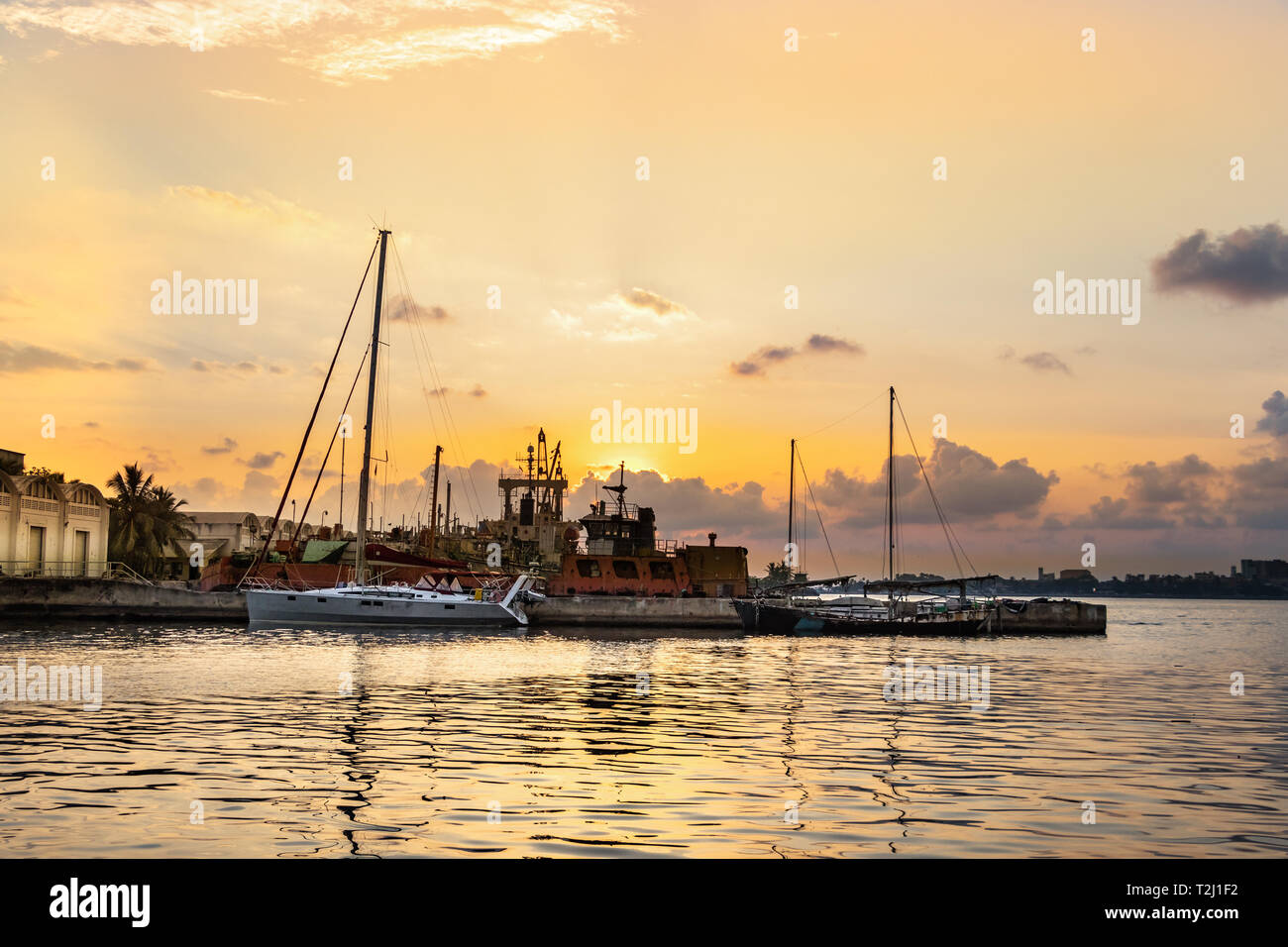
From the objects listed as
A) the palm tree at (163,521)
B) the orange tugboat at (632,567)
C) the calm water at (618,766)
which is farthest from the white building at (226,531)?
the calm water at (618,766)

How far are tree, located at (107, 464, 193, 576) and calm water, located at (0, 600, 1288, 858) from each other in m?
60.4

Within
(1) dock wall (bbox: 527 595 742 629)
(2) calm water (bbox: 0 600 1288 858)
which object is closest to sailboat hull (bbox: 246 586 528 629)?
(1) dock wall (bbox: 527 595 742 629)

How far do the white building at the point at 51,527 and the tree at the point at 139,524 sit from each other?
763 cm

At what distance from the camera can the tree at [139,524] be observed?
9500 cm

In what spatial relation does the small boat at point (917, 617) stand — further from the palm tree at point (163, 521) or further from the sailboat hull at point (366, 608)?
the palm tree at point (163, 521)

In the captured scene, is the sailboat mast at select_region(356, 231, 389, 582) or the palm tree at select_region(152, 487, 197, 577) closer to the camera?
the sailboat mast at select_region(356, 231, 389, 582)

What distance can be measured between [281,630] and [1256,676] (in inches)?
2007

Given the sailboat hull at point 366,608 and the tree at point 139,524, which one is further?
the tree at point 139,524

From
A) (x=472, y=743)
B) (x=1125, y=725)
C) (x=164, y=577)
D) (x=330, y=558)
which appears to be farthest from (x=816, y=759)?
(x=164, y=577)

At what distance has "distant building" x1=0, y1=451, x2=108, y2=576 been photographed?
7512 centimetres

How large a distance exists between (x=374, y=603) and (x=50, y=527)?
31087 mm

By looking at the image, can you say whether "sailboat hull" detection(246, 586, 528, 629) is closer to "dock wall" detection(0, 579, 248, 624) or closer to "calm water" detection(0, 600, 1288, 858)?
"dock wall" detection(0, 579, 248, 624)

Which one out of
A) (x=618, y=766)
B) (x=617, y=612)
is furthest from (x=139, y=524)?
(x=618, y=766)

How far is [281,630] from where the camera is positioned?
63875 millimetres
